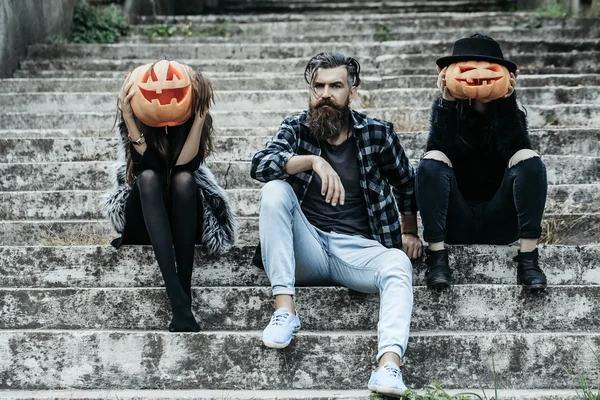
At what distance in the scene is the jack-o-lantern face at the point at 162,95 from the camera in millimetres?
3529

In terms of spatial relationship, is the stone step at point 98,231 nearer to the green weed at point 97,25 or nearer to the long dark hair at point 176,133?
the long dark hair at point 176,133

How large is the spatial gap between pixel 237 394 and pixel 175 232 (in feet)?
2.40

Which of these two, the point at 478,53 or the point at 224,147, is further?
the point at 224,147

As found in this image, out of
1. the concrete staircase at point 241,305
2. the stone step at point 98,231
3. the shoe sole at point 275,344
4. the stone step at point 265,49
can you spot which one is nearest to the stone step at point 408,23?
the stone step at point 265,49

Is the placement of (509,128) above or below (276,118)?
above

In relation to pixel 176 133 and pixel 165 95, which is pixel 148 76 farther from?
pixel 176 133

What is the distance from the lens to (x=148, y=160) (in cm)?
357

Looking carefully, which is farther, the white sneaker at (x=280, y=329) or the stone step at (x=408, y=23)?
the stone step at (x=408, y=23)

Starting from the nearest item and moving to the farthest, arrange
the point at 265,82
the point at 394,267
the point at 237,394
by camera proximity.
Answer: the point at 237,394, the point at 394,267, the point at 265,82

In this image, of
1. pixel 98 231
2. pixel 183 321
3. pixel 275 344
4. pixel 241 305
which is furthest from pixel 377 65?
pixel 275 344

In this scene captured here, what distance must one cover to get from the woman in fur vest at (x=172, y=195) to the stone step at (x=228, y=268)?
0.10 metres

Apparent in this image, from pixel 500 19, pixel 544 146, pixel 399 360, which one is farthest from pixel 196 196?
pixel 500 19

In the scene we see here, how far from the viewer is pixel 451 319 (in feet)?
11.5

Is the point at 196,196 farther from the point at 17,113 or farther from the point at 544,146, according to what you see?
the point at 17,113
